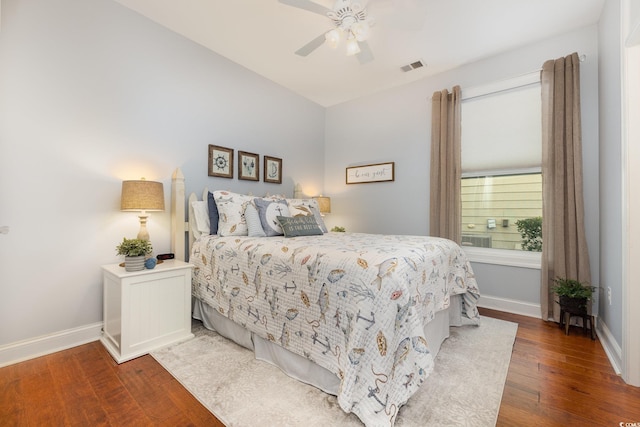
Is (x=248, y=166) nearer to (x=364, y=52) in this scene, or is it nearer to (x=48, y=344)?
(x=364, y=52)

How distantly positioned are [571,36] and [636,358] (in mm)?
2837

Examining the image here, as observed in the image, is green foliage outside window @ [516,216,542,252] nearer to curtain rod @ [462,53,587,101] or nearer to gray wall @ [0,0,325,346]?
curtain rod @ [462,53,587,101]

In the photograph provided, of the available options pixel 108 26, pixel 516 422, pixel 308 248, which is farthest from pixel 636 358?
pixel 108 26

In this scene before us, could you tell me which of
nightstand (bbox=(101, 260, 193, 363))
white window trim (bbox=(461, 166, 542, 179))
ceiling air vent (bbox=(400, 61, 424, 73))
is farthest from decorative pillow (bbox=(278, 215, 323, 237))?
ceiling air vent (bbox=(400, 61, 424, 73))

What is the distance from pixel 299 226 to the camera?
103 inches

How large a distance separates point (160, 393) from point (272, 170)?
273 centimetres

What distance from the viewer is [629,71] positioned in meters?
1.75

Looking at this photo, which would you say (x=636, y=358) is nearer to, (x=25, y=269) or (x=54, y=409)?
(x=54, y=409)

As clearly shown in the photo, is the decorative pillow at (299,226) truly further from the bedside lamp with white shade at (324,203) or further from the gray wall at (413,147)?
the gray wall at (413,147)

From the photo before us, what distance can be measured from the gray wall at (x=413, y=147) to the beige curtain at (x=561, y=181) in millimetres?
113

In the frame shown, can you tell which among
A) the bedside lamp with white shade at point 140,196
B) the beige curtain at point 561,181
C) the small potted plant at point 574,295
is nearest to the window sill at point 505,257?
the beige curtain at point 561,181

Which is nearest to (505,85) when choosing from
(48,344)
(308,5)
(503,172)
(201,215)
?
(503,172)

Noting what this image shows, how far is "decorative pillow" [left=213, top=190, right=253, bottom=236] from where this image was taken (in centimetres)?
259

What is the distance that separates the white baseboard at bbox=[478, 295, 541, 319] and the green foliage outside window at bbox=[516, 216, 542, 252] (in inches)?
23.0
